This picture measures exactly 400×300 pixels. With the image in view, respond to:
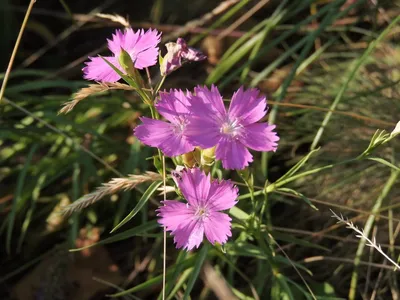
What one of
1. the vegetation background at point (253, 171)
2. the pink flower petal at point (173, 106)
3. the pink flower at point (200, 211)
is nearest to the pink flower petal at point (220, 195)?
the pink flower at point (200, 211)

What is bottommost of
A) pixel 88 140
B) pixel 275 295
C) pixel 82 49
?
pixel 275 295

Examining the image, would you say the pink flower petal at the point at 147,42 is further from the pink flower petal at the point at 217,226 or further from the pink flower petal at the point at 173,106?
the pink flower petal at the point at 217,226

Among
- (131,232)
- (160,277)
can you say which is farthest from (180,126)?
(160,277)

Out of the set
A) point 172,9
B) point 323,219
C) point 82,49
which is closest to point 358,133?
point 323,219

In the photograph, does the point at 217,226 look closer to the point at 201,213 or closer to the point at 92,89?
the point at 201,213

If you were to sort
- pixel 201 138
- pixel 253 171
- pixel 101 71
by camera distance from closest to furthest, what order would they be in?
pixel 201 138
pixel 101 71
pixel 253 171

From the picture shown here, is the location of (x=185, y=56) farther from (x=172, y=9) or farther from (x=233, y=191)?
(x=172, y=9)
